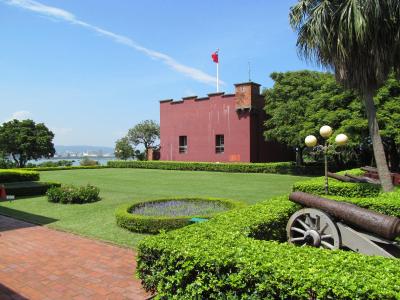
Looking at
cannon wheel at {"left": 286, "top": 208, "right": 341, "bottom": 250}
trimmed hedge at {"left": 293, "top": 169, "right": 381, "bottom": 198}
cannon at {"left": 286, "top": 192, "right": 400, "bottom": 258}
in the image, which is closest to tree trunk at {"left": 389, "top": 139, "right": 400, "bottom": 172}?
trimmed hedge at {"left": 293, "top": 169, "right": 381, "bottom": 198}

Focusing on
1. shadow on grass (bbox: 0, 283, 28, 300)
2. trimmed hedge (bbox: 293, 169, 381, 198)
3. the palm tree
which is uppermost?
the palm tree

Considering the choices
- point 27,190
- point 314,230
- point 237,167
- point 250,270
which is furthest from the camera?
point 237,167

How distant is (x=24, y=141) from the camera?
39.8m

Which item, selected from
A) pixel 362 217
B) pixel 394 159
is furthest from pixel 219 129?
pixel 362 217

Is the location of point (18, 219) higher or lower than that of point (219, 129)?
lower

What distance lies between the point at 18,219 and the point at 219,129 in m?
19.8

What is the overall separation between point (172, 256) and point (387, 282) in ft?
7.39

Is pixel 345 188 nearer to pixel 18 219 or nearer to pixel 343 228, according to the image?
pixel 343 228

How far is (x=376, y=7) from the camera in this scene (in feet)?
31.0

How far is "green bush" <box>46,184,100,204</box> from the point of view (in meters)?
12.5

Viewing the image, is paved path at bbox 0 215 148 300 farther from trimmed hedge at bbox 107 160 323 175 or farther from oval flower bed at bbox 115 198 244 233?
trimmed hedge at bbox 107 160 323 175

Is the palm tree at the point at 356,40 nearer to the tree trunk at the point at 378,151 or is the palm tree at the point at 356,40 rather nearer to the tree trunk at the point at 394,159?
the tree trunk at the point at 378,151

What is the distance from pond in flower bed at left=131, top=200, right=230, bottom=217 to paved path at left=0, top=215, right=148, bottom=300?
2329 mm

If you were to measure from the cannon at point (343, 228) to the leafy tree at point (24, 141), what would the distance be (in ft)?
127
